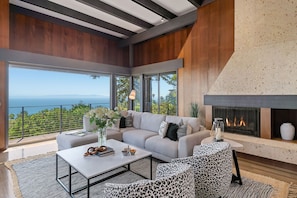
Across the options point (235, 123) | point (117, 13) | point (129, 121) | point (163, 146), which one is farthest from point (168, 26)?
point (163, 146)

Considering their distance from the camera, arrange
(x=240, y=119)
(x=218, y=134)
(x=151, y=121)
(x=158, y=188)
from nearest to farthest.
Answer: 1. (x=158, y=188)
2. (x=218, y=134)
3. (x=240, y=119)
4. (x=151, y=121)

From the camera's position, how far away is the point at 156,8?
4715 mm

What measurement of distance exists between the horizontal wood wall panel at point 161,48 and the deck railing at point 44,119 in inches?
114

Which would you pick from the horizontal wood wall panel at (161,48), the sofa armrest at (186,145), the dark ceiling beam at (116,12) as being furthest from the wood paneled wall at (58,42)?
the sofa armrest at (186,145)

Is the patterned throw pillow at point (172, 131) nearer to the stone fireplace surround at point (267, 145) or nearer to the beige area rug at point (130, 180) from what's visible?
the beige area rug at point (130, 180)

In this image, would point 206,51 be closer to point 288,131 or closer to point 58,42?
point 288,131

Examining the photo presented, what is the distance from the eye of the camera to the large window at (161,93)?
5.98m

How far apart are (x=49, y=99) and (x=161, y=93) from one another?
411 centimetres

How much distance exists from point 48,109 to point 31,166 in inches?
123

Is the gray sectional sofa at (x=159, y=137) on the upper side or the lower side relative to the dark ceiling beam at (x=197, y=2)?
lower

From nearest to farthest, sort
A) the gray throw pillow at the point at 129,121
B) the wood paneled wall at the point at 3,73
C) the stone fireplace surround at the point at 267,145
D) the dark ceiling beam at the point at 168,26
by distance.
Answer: the stone fireplace surround at the point at 267,145
the wood paneled wall at the point at 3,73
the gray throw pillow at the point at 129,121
the dark ceiling beam at the point at 168,26

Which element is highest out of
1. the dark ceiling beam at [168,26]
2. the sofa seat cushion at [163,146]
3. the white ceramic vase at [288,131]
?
the dark ceiling beam at [168,26]

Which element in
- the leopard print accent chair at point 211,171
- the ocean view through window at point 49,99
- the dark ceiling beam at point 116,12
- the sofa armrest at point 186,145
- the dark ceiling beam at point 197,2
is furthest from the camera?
the ocean view through window at point 49,99

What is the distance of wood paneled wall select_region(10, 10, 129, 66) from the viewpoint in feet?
15.5
